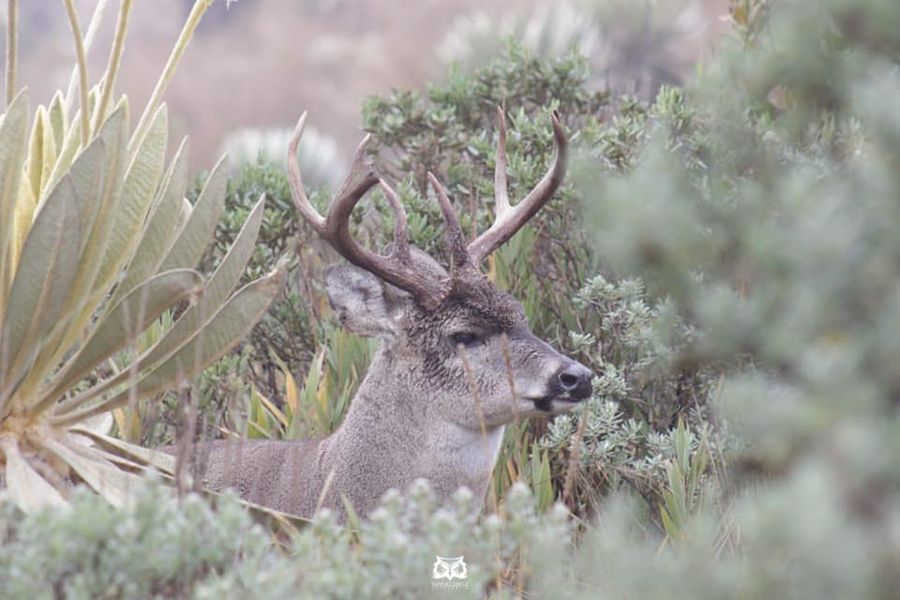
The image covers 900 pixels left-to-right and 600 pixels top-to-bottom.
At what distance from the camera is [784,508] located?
227 centimetres

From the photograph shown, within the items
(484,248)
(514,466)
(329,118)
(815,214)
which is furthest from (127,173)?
(329,118)

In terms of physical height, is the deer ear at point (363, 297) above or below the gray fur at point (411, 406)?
above

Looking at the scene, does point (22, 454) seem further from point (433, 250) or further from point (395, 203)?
point (433, 250)

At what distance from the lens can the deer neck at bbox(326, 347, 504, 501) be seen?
5.05 meters

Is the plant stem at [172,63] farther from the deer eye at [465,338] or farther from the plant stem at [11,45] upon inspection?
the deer eye at [465,338]

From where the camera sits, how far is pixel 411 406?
17.0ft

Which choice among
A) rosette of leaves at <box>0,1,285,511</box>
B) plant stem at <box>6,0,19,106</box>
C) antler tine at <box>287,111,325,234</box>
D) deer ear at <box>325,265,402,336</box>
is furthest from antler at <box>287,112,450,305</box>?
plant stem at <box>6,0,19,106</box>

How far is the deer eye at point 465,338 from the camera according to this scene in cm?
529

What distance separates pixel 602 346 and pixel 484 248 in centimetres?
103

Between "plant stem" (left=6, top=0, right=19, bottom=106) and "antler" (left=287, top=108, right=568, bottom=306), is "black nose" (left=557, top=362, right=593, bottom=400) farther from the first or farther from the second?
"plant stem" (left=6, top=0, right=19, bottom=106)

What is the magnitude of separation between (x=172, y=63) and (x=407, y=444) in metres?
1.51

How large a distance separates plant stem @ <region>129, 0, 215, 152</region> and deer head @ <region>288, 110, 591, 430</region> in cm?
51

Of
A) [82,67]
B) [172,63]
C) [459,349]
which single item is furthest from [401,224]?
[82,67]

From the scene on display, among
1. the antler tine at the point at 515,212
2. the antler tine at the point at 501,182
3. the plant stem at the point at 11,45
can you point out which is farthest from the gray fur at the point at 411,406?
the plant stem at the point at 11,45
